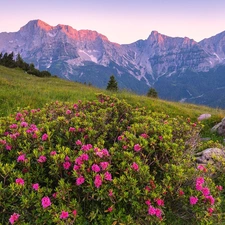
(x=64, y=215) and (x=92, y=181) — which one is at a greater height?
(x=92, y=181)

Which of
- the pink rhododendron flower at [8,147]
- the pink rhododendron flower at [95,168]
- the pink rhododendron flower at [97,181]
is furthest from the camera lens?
the pink rhododendron flower at [8,147]

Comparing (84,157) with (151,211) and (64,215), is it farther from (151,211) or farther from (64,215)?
(151,211)

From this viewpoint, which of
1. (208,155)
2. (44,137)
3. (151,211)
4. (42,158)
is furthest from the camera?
(208,155)

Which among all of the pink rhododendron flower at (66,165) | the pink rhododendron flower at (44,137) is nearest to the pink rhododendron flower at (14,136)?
the pink rhododendron flower at (44,137)

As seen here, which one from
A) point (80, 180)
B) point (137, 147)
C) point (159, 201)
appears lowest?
point (159, 201)

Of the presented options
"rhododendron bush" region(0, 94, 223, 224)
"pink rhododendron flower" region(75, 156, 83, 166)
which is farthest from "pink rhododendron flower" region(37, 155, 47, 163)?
"pink rhododendron flower" region(75, 156, 83, 166)

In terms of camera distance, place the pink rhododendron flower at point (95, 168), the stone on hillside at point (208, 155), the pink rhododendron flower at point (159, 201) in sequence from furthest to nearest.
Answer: the stone on hillside at point (208, 155)
the pink rhododendron flower at point (159, 201)
the pink rhododendron flower at point (95, 168)

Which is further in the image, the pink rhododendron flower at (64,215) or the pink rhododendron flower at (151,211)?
the pink rhododendron flower at (151,211)

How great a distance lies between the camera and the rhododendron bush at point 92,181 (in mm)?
3662

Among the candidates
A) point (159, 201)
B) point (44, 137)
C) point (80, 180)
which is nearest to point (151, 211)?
point (159, 201)

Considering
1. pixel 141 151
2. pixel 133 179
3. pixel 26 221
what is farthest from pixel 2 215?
pixel 141 151

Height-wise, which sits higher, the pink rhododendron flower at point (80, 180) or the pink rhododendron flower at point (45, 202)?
the pink rhododendron flower at point (80, 180)

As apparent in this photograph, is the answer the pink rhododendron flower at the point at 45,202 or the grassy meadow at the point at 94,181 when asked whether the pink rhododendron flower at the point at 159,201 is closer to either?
the grassy meadow at the point at 94,181

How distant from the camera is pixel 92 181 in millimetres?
3705
